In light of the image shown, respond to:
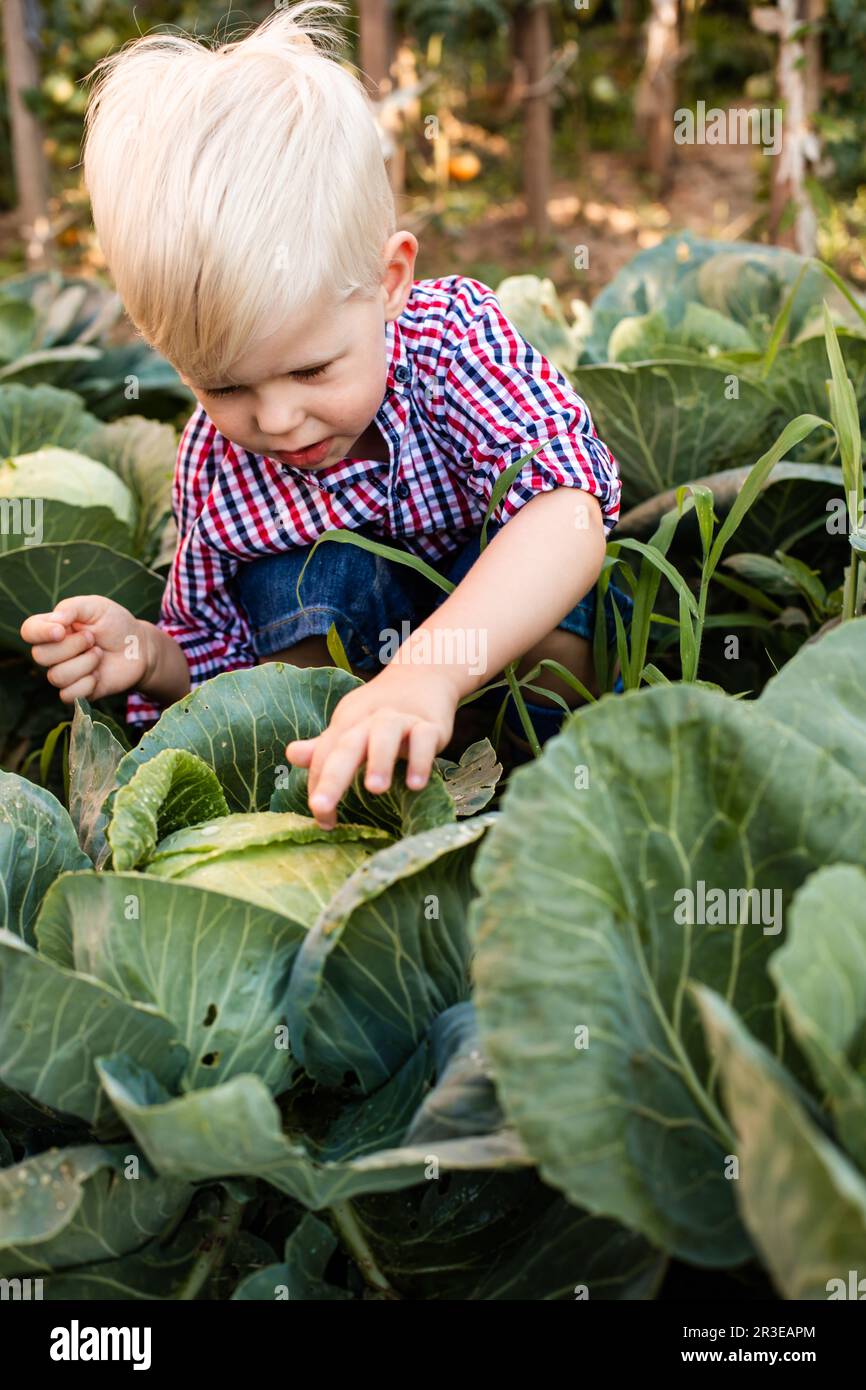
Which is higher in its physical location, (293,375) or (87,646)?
(293,375)

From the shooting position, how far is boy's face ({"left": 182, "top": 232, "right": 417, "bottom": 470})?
1.34 meters

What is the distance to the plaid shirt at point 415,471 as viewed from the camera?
62.0 inches

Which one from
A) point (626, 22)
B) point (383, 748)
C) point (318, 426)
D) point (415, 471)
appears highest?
point (626, 22)

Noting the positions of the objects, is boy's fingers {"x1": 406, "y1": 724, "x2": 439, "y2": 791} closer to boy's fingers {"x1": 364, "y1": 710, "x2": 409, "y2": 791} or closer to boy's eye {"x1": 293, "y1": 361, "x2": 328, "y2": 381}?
boy's fingers {"x1": 364, "y1": 710, "x2": 409, "y2": 791}

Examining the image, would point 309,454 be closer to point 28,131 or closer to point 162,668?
point 162,668

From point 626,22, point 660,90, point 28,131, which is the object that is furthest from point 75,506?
point 626,22

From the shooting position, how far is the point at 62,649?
62.8 inches

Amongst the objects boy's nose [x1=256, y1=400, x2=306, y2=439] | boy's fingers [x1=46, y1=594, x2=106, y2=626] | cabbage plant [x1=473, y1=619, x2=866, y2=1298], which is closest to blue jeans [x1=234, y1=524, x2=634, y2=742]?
boy's fingers [x1=46, y1=594, x2=106, y2=626]

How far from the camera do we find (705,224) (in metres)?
6.28

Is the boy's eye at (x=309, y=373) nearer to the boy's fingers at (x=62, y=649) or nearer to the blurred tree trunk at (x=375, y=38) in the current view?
the boy's fingers at (x=62, y=649)

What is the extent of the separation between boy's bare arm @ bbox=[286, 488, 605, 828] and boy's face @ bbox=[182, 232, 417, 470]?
0.22 meters

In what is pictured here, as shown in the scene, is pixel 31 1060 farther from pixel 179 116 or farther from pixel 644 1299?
pixel 179 116

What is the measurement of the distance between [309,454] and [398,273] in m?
0.25
